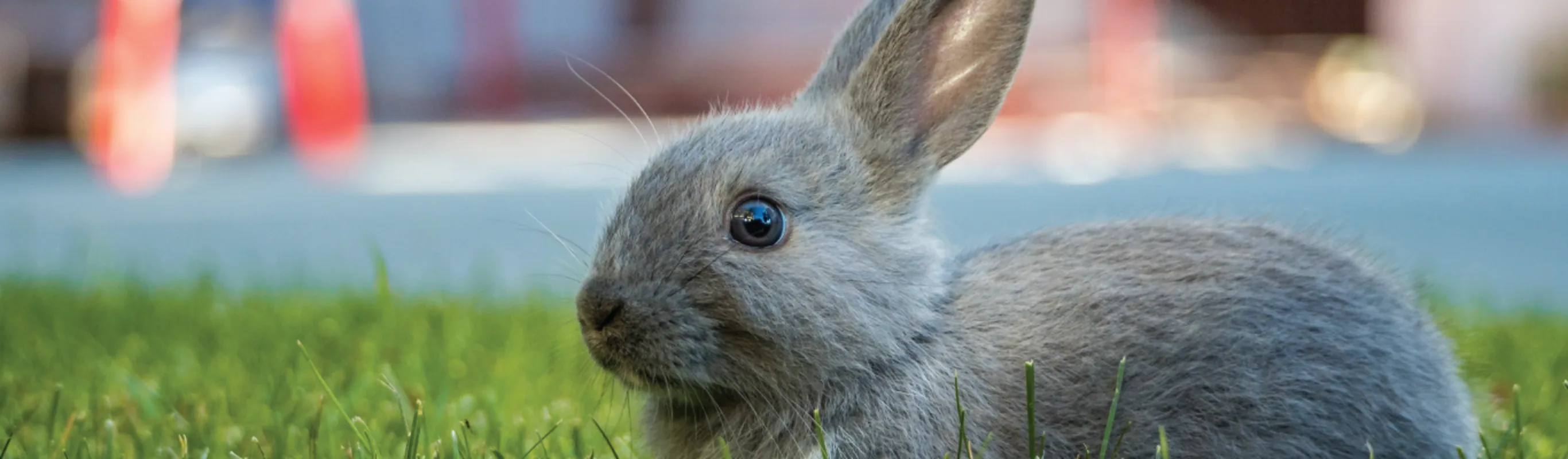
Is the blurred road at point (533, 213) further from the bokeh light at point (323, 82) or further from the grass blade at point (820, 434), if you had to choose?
the grass blade at point (820, 434)

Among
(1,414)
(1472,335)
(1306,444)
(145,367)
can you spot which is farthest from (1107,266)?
(145,367)

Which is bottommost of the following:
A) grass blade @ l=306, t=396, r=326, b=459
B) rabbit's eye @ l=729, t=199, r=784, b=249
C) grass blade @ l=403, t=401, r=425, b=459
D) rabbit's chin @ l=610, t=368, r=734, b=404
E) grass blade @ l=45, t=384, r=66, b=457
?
grass blade @ l=45, t=384, r=66, b=457

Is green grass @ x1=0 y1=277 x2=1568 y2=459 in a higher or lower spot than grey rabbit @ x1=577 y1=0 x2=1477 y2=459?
lower

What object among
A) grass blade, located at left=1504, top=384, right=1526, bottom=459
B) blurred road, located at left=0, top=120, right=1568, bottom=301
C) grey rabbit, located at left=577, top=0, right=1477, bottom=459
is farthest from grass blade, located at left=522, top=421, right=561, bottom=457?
blurred road, located at left=0, top=120, right=1568, bottom=301

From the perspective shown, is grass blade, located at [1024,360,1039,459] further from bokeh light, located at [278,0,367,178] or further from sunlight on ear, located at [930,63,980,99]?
bokeh light, located at [278,0,367,178]

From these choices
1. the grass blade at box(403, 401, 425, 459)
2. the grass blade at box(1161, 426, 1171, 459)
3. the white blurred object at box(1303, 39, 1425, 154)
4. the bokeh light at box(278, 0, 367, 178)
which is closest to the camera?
the grass blade at box(1161, 426, 1171, 459)

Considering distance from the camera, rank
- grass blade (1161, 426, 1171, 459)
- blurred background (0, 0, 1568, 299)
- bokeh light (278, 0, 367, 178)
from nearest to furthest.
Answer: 1. grass blade (1161, 426, 1171, 459)
2. blurred background (0, 0, 1568, 299)
3. bokeh light (278, 0, 367, 178)

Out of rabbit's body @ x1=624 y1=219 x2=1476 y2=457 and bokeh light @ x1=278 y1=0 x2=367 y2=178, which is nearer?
rabbit's body @ x1=624 y1=219 x2=1476 y2=457

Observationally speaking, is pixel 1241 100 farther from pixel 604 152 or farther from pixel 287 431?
pixel 287 431

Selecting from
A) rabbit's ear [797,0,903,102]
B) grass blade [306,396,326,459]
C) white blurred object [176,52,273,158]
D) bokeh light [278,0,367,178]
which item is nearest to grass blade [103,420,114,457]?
grass blade [306,396,326,459]
